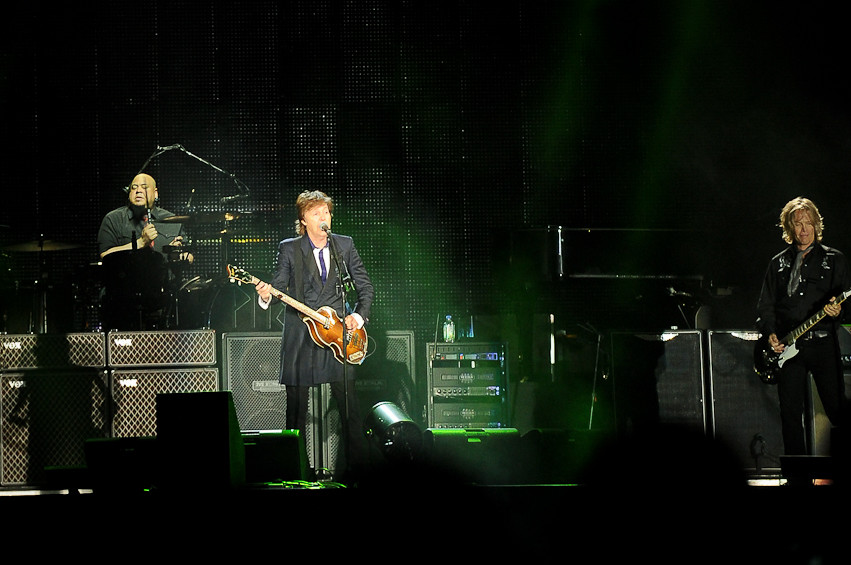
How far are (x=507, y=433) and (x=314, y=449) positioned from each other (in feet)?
5.50

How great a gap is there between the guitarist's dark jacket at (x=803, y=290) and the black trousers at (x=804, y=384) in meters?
0.14

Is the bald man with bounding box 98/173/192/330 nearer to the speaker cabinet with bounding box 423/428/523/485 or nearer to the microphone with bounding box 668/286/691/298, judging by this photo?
the speaker cabinet with bounding box 423/428/523/485

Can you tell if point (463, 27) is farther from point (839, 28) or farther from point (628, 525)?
point (628, 525)

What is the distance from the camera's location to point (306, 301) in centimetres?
570

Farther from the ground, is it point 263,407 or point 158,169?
point 158,169

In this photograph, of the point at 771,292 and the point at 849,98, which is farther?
the point at 849,98

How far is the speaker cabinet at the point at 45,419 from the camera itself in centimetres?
621

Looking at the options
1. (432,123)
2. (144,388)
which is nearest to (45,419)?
A: (144,388)

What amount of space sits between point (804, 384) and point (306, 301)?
353 cm

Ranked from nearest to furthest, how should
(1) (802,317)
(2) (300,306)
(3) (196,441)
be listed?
(3) (196,441)
(2) (300,306)
(1) (802,317)

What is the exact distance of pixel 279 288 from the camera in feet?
18.8

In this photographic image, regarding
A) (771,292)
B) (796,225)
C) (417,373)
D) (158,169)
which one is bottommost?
(417,373)

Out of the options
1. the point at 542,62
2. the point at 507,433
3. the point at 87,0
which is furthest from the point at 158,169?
the point at 507,433

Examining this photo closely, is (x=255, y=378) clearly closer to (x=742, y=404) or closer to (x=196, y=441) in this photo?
(x=196, y=441)
